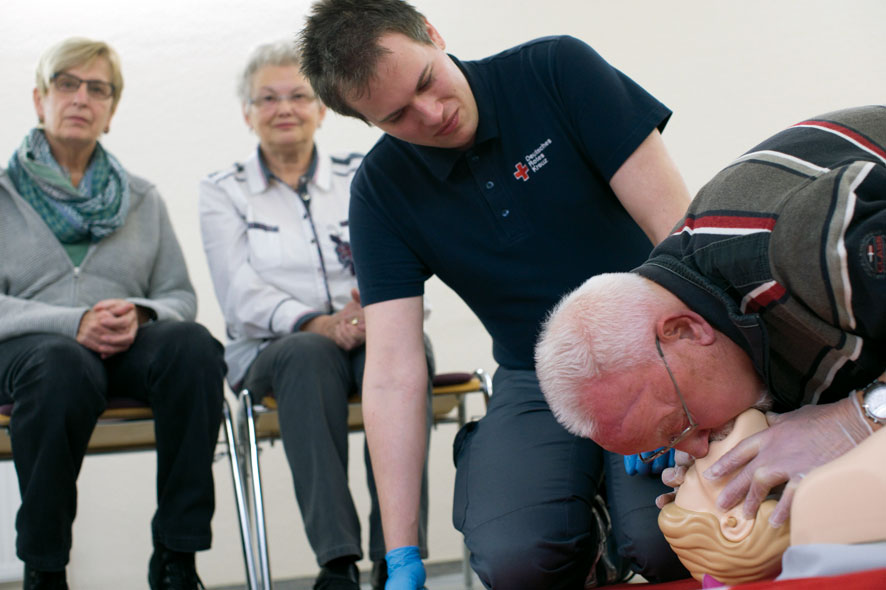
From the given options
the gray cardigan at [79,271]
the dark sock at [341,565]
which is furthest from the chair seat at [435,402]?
the dark sock at [341,565]

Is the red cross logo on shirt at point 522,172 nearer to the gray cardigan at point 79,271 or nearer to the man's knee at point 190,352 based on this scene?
the man's knee at point 190,352

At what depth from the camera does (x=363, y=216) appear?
172 cm

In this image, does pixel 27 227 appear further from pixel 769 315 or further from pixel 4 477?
pixel 769 315

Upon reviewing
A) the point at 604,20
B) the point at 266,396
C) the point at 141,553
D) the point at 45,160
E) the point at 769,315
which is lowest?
the point at 141,553

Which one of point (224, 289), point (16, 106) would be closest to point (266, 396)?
point (224, 289)

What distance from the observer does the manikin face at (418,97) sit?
1450mm

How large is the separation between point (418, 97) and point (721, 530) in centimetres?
80

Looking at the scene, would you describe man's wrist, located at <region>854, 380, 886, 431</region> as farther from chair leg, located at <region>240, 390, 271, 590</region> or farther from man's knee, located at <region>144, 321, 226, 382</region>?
man's knee, located at <region>144, 321, 226, 382</region>

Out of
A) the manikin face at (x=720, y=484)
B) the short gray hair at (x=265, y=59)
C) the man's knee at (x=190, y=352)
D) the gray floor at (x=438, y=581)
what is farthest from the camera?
the gray floor at (x=438, y=581)

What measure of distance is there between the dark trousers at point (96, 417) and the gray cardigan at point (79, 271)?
0.12 metres

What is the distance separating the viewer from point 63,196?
2.37 meters

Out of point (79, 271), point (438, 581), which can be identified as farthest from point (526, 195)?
point (438, 581)

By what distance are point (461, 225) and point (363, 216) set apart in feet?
0.65

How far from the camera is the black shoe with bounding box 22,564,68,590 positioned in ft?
6.02
